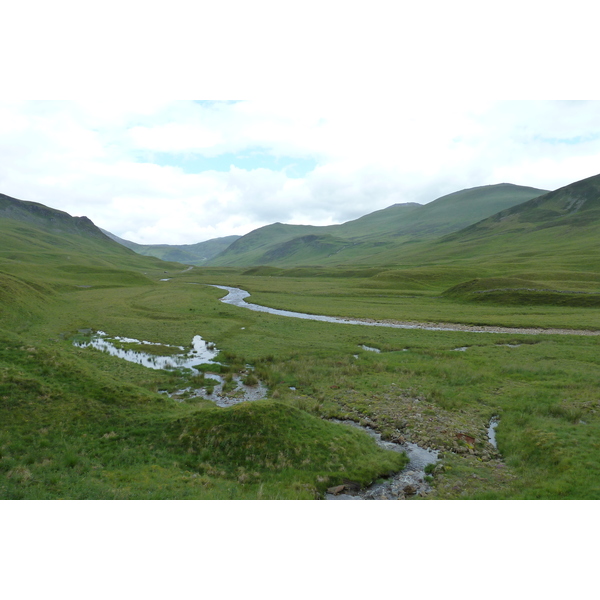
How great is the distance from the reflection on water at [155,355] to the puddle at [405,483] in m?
23.3

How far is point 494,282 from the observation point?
3236 inches

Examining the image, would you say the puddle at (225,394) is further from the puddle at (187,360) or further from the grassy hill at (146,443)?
the grassy hill at (146,443)

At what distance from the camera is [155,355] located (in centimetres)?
3881

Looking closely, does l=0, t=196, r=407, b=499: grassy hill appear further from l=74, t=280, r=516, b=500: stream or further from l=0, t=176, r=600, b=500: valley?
l=74, t=280, r=516, b=500: stream

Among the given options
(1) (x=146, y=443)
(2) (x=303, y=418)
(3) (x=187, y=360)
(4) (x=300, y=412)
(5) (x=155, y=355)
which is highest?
(5) (x=155, y=355)

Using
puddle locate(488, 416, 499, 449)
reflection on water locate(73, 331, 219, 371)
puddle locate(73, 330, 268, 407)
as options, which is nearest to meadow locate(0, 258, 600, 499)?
puddle locate(488, 416, 499, 449)

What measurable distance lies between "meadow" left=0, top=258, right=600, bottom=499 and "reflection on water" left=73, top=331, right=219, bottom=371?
76.0 inches

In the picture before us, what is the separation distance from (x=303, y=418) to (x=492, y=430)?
40.6ft

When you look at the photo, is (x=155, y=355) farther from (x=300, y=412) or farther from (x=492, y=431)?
(x=492, y=431)

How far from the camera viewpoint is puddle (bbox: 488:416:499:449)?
2083cm

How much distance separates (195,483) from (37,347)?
18375 millimetres

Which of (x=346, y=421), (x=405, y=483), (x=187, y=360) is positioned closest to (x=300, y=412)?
(x=346, y=421)

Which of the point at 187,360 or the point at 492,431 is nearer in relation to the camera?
the point at 492,431

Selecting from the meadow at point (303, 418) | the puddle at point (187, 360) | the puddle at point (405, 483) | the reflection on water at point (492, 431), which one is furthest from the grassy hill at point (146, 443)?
the reflection on water at point (492, 431)
